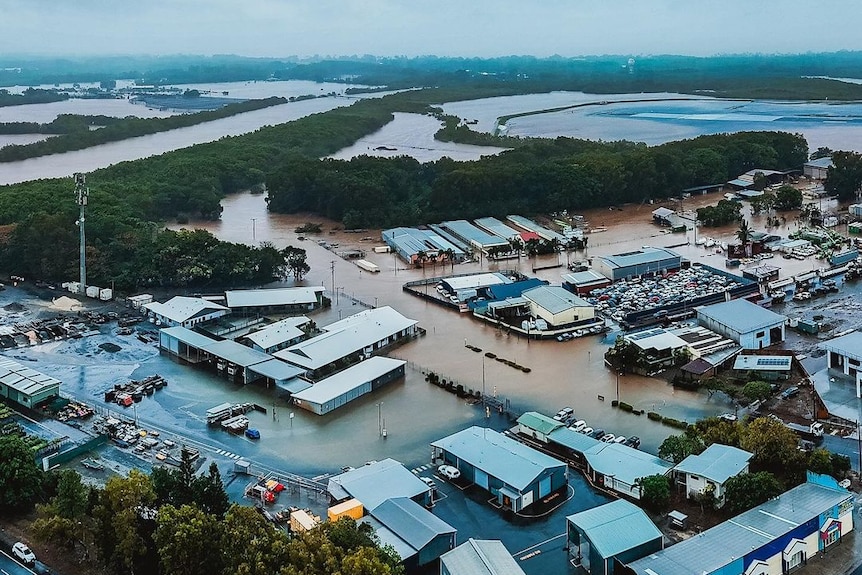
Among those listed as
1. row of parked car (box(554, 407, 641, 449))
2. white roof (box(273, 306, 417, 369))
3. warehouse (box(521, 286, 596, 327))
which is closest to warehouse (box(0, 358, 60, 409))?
white roof (box(273, 306, 417, 369))

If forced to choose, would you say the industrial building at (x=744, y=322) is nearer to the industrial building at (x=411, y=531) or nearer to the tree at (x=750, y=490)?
the tree at (x=750, y=490)

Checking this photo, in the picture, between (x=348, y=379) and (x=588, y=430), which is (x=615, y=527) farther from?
(x=348, y=379)

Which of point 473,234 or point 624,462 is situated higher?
point 473,234

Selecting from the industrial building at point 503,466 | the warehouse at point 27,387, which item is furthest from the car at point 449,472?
the warehouse at point 27,387

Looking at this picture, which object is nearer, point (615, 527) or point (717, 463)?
point (615, 527)

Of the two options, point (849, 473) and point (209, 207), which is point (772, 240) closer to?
point (849, 473)

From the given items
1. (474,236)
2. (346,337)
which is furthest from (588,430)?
(474,236)
